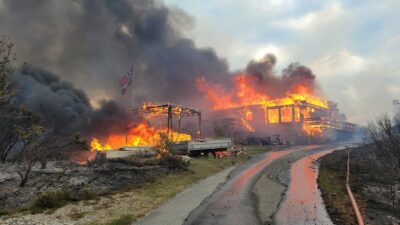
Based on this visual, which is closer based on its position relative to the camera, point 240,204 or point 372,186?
point 240,204

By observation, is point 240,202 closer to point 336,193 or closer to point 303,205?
point 303,205

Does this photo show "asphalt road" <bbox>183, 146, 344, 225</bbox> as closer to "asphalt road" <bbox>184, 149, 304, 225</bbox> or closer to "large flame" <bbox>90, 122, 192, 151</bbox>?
"asphalt road" <bbox>184, 149, 304, 225</bbox>

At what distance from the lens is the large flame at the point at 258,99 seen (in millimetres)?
103500

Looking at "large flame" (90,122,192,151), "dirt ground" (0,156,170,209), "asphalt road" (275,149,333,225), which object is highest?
"large flame" (90,122,192,151)

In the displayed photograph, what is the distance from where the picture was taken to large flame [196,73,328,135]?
4075 inches

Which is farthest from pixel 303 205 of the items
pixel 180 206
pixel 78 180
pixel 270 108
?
pixel 270 108

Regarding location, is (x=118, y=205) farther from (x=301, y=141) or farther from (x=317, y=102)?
(x=317, y=102)

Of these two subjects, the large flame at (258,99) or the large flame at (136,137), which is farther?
the large flame at (258,99)

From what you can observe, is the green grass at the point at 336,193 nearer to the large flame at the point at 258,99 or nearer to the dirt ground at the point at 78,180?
the dirt ground at the point at 78,180

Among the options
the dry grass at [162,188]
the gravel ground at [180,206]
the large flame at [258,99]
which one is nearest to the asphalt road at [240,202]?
the gravel ground at [180,206]

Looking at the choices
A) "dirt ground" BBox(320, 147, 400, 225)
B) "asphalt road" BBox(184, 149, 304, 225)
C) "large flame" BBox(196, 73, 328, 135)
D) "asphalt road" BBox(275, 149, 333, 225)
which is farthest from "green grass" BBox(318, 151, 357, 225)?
"large flame" BBox(196, 73, 328, 135)

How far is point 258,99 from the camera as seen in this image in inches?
4215

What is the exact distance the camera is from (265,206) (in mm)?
18031

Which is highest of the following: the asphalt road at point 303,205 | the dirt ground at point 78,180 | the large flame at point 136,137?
the large flame at point 136,137
